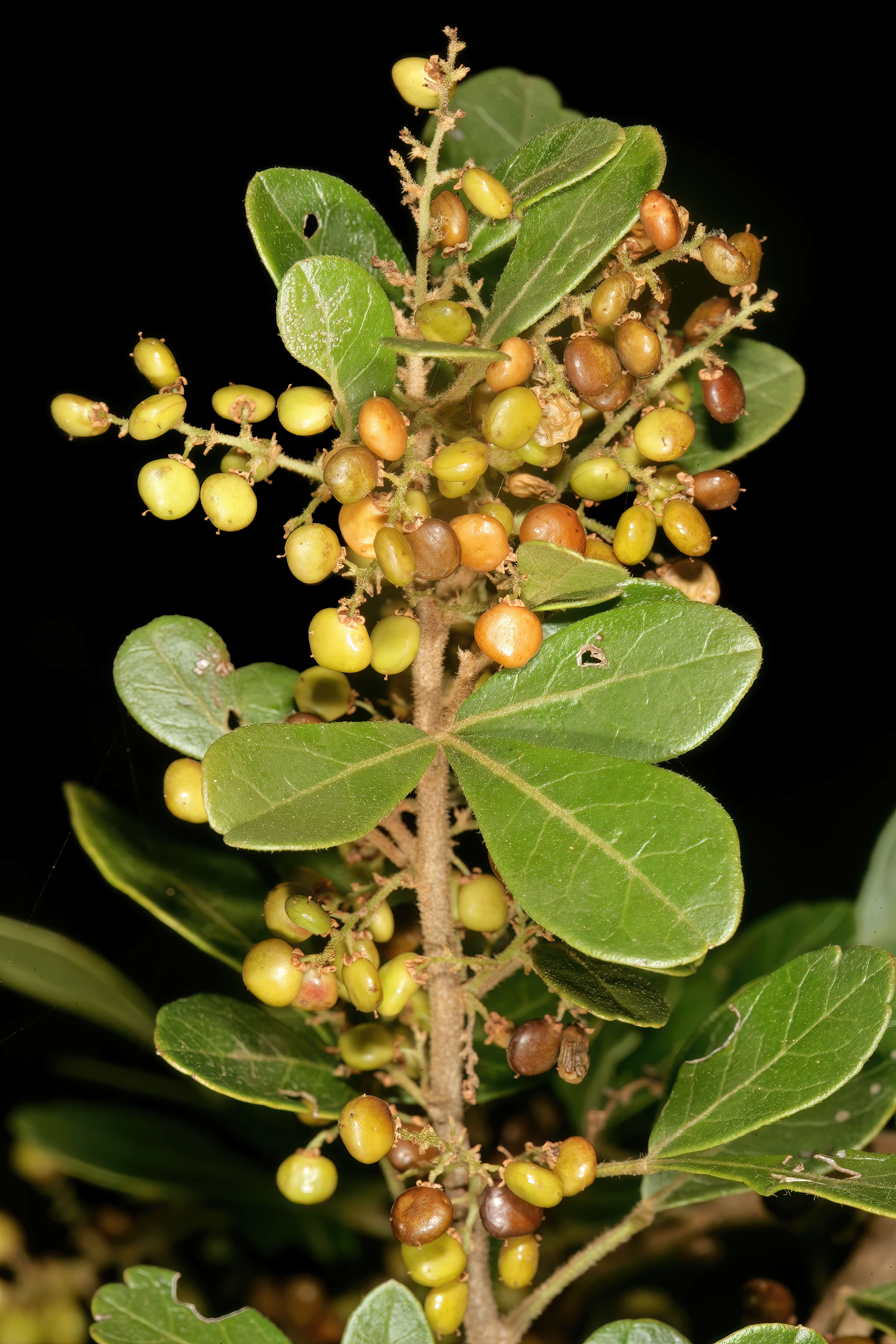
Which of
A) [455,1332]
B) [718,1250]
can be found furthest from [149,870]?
[718,1250]

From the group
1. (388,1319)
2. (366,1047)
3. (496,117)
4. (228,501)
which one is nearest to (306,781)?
(228,501)

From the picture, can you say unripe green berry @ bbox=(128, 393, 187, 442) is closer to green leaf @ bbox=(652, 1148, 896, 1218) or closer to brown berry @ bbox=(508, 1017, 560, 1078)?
brown berry @ bbox=(508, 1017, 560, 1078)

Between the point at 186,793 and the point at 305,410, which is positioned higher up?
the point at 305,410

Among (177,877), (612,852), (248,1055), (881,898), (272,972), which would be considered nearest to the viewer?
(612,852)

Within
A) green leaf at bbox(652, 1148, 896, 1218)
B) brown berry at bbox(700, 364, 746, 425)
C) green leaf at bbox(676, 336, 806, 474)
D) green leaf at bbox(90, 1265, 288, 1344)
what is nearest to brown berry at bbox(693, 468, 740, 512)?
brown berry at bbox(700, 364, 746, 425)

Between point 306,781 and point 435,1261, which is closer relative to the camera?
point 306,781

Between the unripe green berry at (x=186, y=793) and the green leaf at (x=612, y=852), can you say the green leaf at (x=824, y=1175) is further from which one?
the unripe green berry at (x=186, y=793)

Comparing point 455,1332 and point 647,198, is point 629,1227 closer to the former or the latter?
point 455,1332

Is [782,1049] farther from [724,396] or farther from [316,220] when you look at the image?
[316,220]
